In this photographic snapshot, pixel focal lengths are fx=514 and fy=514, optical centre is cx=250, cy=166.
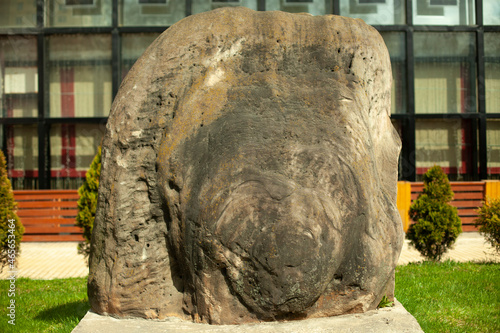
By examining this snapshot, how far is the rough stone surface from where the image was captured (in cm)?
275

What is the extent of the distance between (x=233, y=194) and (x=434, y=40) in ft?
33.4

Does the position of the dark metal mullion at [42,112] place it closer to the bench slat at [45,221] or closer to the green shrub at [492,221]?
the bench slat at [45,221]

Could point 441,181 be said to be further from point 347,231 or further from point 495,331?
point 347,231

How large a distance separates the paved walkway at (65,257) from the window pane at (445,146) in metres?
1.51

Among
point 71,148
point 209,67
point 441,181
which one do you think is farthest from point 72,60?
point 209,67

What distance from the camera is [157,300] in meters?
3.07

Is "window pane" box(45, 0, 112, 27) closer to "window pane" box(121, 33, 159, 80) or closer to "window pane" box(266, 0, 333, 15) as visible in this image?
"window pane" box(121, 33, 159, 80)

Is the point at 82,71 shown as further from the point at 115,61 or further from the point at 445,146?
the point at 445,146

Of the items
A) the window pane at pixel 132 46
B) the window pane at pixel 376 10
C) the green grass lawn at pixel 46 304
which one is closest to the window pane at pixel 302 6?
the window pane at pixel 376 10

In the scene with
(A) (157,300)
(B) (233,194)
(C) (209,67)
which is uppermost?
(C) (209,67)

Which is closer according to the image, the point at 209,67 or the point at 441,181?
the point at 209,67

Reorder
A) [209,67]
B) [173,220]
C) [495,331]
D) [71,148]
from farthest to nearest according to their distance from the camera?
[71,148], [495,331], [209,67], [173,220]

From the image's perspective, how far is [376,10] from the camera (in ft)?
37.0

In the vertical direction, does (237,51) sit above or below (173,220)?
above
